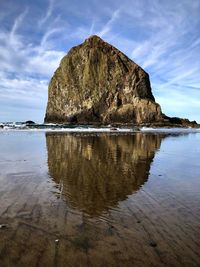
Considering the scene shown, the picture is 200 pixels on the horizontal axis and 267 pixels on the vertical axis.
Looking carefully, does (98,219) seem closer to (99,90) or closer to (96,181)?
(96,181)

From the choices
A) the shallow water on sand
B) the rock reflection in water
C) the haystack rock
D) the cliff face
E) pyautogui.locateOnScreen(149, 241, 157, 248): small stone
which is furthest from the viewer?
the cliff face

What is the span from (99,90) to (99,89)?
72 cm

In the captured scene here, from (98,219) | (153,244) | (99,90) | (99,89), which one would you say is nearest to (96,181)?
(98,219)

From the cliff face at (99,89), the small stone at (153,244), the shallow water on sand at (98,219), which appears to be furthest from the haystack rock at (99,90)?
the small stone at (153,244)

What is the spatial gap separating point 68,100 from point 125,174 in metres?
128

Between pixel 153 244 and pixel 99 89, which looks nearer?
pixel 153 244

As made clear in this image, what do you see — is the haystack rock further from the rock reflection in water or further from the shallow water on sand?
the shallow water on sand

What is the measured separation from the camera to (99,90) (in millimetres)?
129625

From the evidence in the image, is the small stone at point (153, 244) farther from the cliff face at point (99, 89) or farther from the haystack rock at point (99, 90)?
the cliff face at point (99, 89)

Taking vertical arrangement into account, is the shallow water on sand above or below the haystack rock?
below

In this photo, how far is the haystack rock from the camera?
4722 inches

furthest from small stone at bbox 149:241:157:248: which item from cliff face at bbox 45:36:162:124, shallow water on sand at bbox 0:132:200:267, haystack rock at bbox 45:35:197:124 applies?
cliff face at bbox 45:36:162:124

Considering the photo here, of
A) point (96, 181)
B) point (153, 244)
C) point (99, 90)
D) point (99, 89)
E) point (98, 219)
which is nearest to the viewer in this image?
point (153, 244)

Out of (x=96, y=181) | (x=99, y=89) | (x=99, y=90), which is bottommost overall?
(x=96, y=181)
